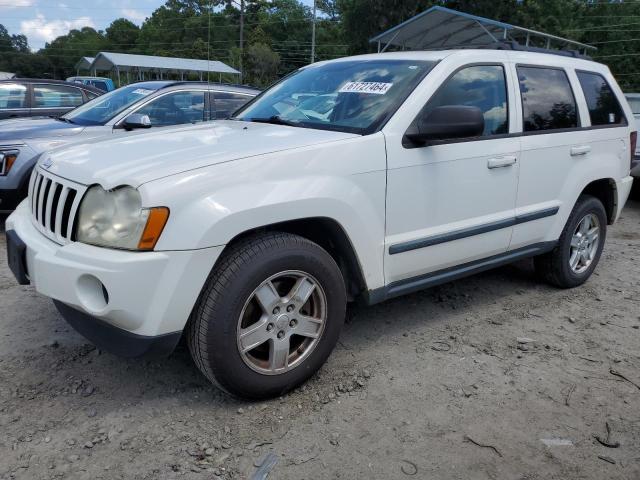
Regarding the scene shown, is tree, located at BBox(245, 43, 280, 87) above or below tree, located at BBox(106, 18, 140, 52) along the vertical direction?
below

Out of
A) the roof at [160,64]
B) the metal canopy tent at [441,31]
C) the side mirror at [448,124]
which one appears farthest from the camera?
the roof at [160,64]

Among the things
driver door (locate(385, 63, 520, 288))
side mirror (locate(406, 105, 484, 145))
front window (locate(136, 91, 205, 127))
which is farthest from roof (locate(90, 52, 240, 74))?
side mirror (locate(406, 105, 484, 145))

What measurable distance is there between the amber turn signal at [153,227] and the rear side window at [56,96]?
23.8 feet

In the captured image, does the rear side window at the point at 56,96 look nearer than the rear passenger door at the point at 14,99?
No

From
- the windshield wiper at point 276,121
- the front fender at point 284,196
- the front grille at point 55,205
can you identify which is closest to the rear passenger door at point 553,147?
the front fender at point 284,196

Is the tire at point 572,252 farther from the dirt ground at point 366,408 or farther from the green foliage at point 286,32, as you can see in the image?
the green foliage at point 286,32

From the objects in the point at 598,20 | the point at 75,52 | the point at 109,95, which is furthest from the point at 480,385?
the point at 75,52

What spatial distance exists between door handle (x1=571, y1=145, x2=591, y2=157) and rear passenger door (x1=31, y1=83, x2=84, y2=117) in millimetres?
7137

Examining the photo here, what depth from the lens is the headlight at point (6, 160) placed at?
5.44 meters

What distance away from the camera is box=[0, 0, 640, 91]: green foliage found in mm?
→ 30609

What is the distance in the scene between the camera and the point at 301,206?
2.62 meters

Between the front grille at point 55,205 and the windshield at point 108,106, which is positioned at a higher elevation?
the windshield at point 108,106

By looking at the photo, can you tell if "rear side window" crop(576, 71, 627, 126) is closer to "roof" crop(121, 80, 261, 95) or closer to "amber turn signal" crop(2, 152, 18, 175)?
"roof" crop(121, 80, 261, 95)

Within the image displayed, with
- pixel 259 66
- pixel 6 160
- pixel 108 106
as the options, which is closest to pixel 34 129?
pixel 6 160
